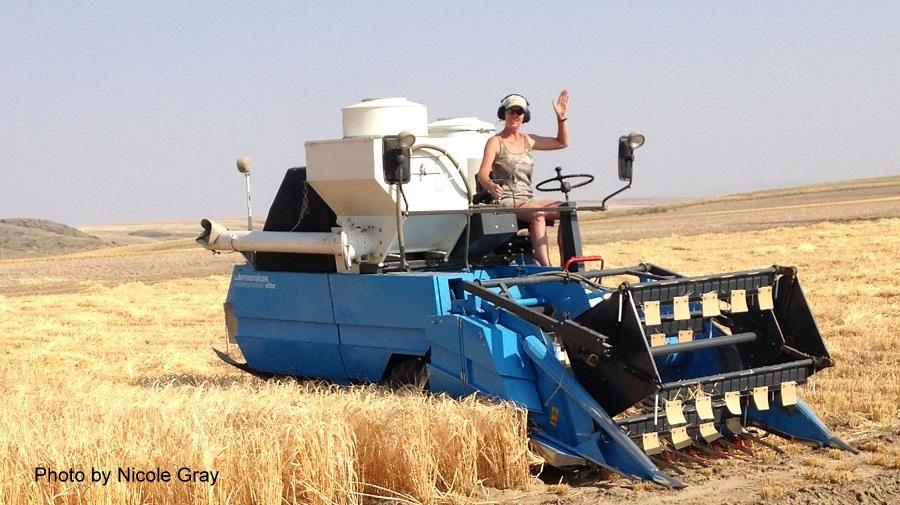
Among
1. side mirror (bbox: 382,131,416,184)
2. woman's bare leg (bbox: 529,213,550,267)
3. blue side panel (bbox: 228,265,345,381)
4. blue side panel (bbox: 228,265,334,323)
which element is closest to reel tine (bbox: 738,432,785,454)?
woman's bare leg (bbox: 529,213,550,267)

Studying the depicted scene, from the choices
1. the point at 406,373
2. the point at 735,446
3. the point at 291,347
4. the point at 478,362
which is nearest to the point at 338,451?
the point at 478,362

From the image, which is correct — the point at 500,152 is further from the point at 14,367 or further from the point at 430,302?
the point at 14,367

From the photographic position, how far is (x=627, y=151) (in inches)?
339

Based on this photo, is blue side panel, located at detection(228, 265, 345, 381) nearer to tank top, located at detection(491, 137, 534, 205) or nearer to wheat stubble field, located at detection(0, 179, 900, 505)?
wheat stubble field, located at detection(0, 179, 900, 505)

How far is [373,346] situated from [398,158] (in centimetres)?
142

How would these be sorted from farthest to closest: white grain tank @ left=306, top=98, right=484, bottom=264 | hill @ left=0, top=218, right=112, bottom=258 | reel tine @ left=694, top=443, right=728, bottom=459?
hill @ left=0, top=218, right=112, bottom=258
white grain tank @ left=306, top=98, right=484, bottom=264
reel tine @ left=694, top=443, right=728, bottom=459

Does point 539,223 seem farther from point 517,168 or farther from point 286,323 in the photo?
point 286,323

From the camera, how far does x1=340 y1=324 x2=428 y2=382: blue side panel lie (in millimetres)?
8219

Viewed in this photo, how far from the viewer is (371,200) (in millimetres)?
8539

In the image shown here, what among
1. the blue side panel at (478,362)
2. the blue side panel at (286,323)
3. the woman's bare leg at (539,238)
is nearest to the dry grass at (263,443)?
the blue side panel at (478,362)

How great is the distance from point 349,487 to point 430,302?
1874mm

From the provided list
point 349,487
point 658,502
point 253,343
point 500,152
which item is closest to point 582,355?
point 658,502

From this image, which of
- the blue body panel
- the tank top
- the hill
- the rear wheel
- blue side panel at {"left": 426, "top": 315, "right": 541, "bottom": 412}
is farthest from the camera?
the hill

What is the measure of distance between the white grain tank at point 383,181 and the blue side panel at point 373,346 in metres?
0.53
